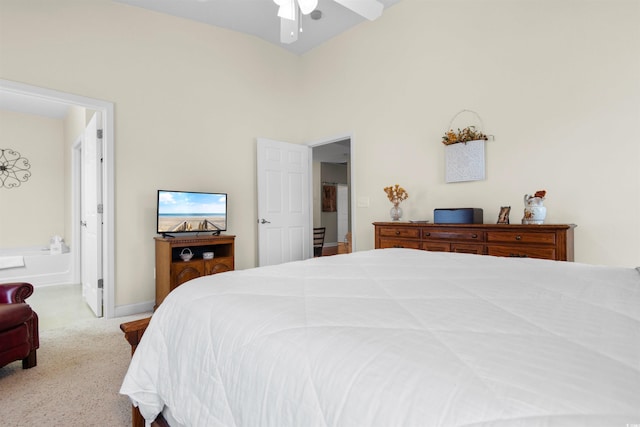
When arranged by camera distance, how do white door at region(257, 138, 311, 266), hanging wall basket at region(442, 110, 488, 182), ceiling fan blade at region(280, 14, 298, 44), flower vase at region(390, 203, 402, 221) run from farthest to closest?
white door at region(257, 138, 311, 266) → flower vase at region(390, 203, 402, 221) → hanging wall basket at region(442, 110, 488, 182) → ceiling fan blade at region(280, 14, 298, 44)

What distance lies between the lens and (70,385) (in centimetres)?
193

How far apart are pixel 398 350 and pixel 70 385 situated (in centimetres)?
222

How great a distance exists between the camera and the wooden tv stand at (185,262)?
3.24 m

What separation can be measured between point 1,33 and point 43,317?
8.51 feet

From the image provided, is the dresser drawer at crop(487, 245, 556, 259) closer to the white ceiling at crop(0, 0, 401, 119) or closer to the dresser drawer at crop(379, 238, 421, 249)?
the dresser drawer at crop(379, 238, 421, 249)

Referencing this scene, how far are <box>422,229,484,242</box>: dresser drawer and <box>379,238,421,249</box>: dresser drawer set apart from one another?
11cm

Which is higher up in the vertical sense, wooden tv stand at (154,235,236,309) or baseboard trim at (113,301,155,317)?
wooden tv stand at (154,235,236,309)

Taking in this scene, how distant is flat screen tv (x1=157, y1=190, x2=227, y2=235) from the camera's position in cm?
340

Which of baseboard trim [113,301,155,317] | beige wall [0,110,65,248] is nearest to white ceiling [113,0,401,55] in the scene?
baseboard trim [113,301,155,317]

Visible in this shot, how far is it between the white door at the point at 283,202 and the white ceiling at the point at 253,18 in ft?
4.68

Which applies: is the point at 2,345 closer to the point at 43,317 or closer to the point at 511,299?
the point at 43,317

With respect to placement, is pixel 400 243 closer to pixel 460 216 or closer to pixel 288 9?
pixel 460 216

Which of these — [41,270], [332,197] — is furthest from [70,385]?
[332,197]

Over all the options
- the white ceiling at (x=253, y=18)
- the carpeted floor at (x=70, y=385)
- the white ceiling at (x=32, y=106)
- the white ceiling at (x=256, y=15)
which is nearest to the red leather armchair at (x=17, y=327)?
the carpeted floor at (x=70, y=385)
